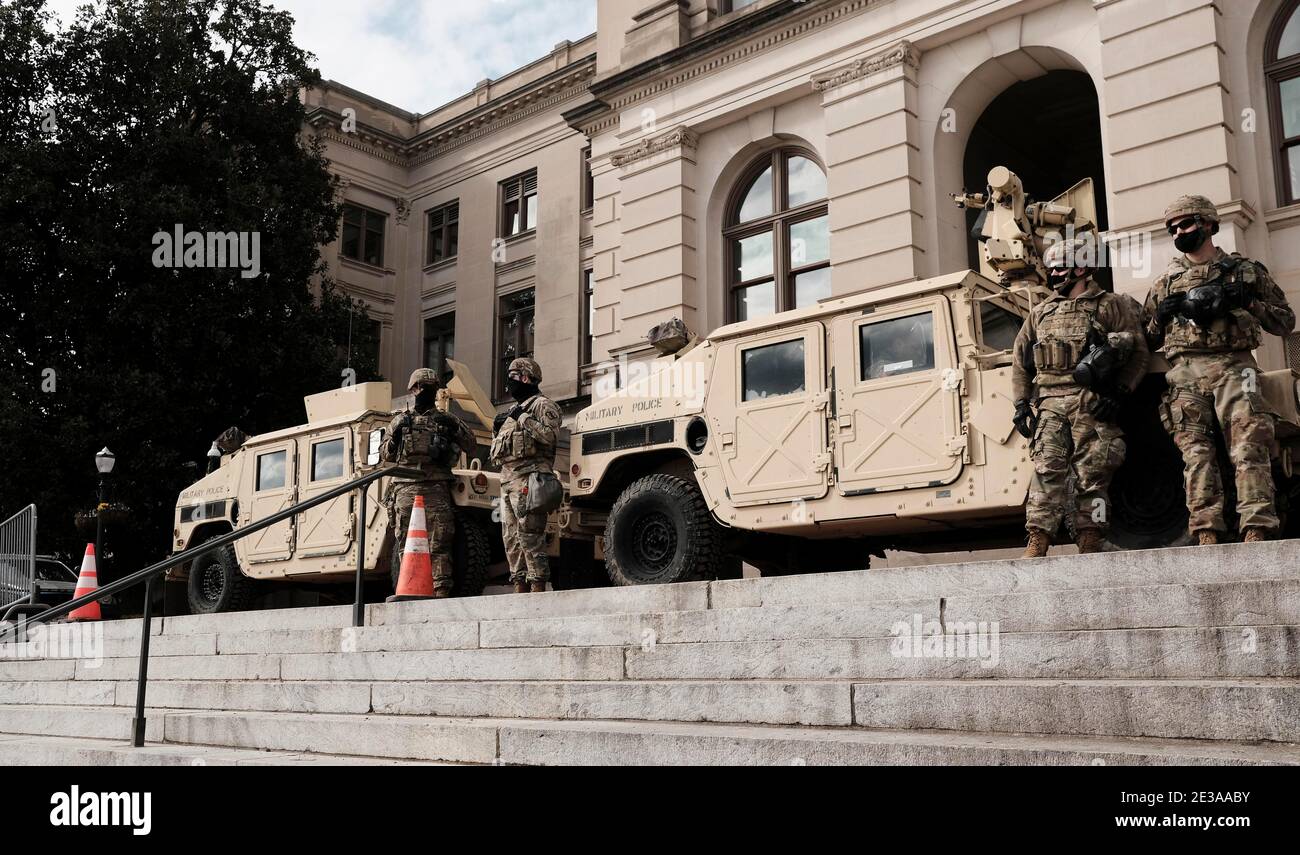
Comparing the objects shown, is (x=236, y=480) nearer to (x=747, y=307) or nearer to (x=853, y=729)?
(x=747, y=307)

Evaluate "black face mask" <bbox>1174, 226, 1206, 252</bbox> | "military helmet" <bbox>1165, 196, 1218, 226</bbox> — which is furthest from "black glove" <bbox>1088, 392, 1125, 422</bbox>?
"military helmet" <bbox>1165, 196, 1218, 226</bbox>

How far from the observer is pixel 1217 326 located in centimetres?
746

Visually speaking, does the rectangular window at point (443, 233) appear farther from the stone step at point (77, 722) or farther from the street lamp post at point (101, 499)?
the stone step at point (77, 722)

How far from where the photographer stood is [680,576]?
9797 millimetres

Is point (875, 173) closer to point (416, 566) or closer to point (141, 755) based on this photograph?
point (416, 566)

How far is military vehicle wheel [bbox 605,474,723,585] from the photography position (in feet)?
32.3

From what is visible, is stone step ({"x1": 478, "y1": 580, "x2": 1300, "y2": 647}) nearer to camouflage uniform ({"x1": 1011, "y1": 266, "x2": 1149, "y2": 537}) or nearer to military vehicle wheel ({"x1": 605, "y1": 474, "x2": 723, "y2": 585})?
camouflage uniform ({"x1": 1011, "y1": 266, "x2": 1149, "y2": 537})

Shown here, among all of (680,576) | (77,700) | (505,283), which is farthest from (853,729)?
(505,283)

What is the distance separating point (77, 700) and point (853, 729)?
24.8ft

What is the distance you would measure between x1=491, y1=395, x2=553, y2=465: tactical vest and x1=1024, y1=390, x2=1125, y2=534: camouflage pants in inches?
166

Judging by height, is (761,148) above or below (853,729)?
above

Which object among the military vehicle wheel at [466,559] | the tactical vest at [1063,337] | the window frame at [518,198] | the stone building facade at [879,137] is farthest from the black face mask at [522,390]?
the window frame at [518,198]

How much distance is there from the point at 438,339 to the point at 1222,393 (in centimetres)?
2648

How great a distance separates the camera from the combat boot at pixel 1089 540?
304 inches
